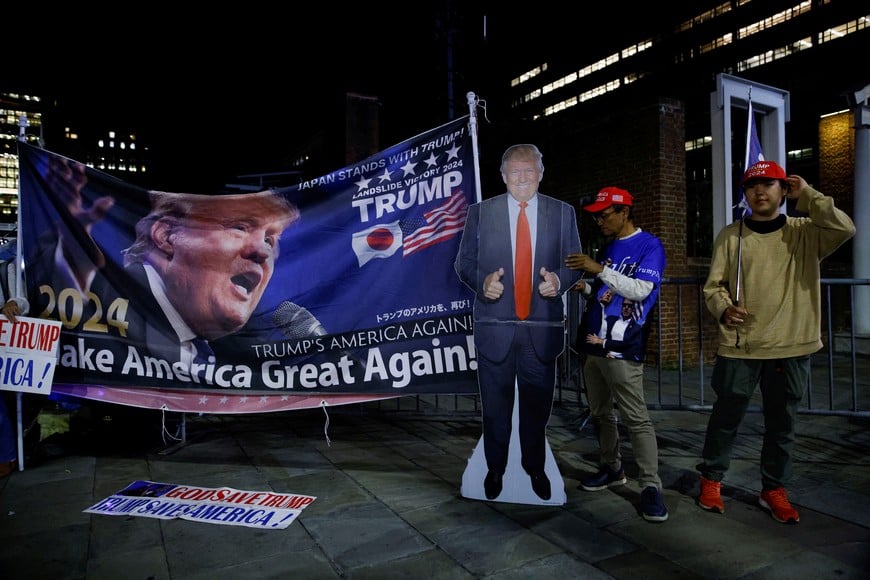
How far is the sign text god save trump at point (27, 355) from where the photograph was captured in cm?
443

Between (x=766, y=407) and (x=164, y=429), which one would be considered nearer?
(x=766, y=407)

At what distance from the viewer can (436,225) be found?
415 centimetres

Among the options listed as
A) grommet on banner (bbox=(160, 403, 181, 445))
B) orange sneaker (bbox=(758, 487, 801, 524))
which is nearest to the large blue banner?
grommet on banner (bbox=(160, 403, 181, 445))

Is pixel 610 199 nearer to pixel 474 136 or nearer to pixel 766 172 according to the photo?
pixel 766 172

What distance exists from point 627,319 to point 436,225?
1.48 m

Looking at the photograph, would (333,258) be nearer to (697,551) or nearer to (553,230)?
(553,230)

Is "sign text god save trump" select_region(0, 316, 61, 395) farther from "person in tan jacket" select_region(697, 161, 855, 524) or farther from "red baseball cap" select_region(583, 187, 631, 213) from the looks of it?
"person in tan jacket" select_region(697, 161, 855, 524)

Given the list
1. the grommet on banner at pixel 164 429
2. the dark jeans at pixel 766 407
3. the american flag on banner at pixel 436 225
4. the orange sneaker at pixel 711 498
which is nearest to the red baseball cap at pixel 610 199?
the american flag on banner at pixel 436 225

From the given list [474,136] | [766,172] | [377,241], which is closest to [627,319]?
[766,172]

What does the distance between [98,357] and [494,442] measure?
3.32 meters

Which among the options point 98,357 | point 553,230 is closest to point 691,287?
point 553,230

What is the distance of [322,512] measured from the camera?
144 inches

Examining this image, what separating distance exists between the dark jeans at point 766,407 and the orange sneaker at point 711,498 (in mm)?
44

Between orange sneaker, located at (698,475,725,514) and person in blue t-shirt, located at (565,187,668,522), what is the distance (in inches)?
13.4
